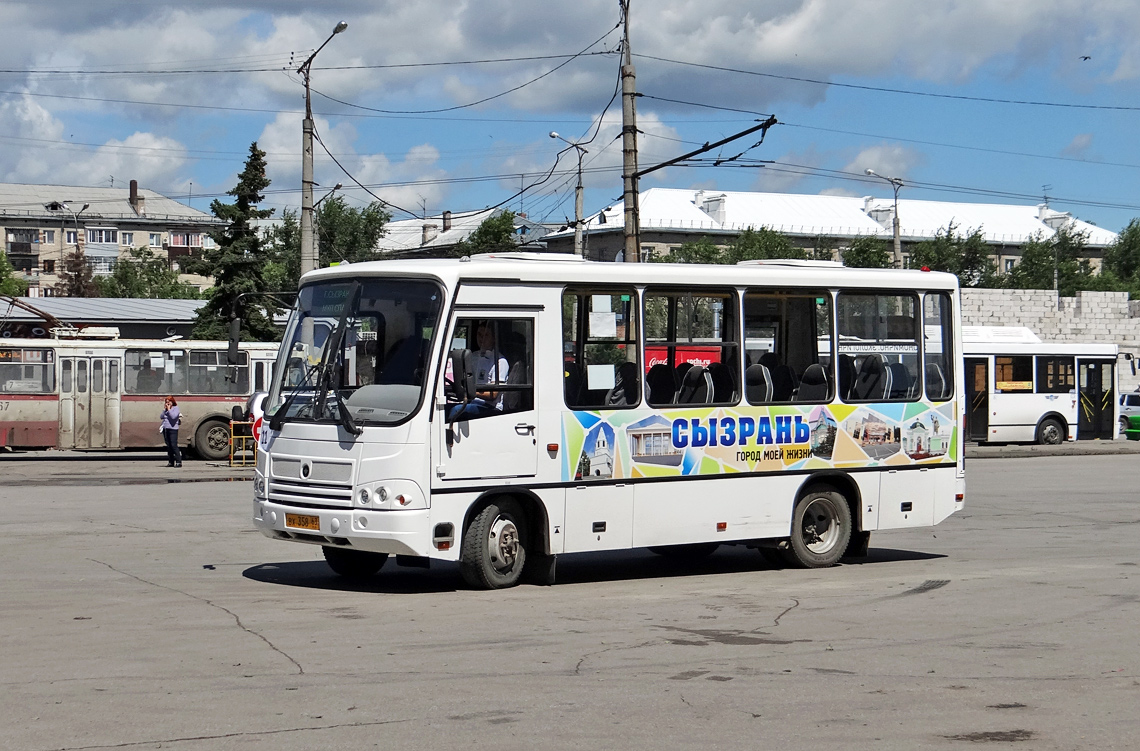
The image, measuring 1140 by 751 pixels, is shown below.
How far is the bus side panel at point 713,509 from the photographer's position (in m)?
12.7

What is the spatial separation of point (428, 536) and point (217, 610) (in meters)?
1.75

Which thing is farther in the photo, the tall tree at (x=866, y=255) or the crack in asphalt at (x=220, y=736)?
the tall tree at (x=866, y=255)

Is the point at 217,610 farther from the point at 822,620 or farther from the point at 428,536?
the point at 822,620

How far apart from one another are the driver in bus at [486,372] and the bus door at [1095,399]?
33442mm

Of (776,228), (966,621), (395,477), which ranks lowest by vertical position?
(966,621)

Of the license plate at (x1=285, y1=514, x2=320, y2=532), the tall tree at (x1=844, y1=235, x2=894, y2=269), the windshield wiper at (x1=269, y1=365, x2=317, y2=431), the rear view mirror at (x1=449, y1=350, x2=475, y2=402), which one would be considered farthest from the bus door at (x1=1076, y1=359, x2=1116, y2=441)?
the tall tree at (x1=844, y1=235, x2=894, y2=269)

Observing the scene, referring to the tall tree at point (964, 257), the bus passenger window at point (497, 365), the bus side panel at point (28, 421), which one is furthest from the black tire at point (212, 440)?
the tall tree at point (964, 257)

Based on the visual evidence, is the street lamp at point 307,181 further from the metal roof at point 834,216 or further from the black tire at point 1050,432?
the metal roof at point 834,216

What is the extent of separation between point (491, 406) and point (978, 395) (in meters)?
31.2

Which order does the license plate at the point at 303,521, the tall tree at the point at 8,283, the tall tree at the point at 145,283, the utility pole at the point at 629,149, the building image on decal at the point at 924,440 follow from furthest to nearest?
the tall tree at the point at 145,283
the tall tree at the point at 8,283
the utility pole at the point at 629,149
the building image on decal at the point at 924,440
the license plate at the point at 303,521

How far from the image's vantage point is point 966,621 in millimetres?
10617

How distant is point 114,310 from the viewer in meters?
65.6

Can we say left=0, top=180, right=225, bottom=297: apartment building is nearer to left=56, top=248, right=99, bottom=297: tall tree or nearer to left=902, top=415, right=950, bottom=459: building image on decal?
left=56, top=248, right=99, bottom=297: tall tree

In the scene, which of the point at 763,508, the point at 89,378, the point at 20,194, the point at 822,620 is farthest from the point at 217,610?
the point at 20,194
